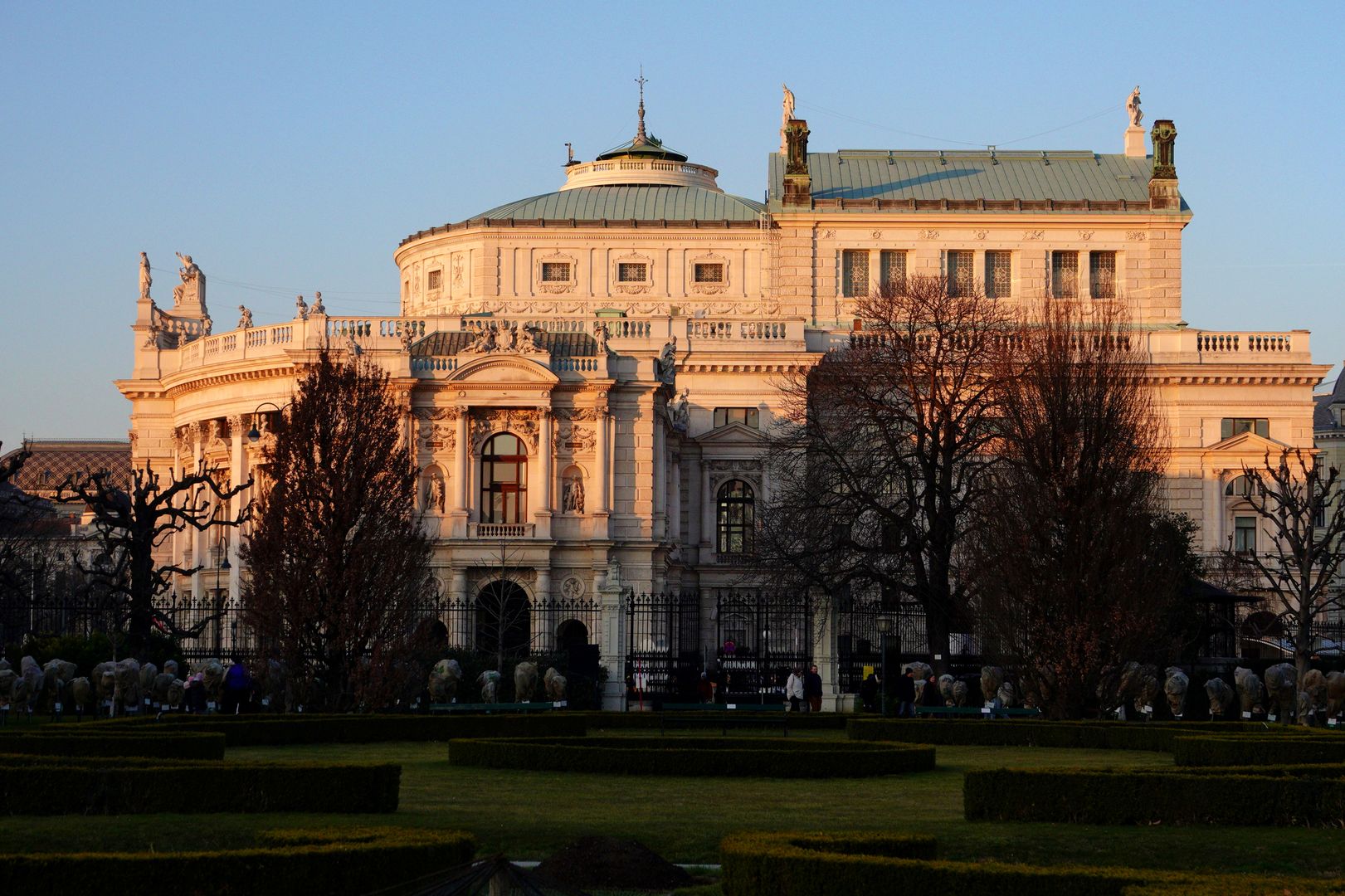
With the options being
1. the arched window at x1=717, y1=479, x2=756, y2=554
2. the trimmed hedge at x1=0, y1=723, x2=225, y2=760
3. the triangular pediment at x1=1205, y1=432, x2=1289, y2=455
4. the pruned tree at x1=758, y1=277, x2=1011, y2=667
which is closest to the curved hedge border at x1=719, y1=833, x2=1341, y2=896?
the trimmed hedge at x1=0, y1=723, x2=225, y2=760

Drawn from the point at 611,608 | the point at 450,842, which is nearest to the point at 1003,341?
the point at 611,608

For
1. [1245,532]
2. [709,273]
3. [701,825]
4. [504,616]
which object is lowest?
[701,825]

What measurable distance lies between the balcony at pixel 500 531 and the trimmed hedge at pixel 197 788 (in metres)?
51.0

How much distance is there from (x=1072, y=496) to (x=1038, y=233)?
52291 mm

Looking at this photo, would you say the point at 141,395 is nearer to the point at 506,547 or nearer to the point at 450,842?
the point at 506,547

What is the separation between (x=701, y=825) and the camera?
2375 centimetres

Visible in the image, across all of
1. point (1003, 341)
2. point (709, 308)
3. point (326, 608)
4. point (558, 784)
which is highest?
point (709, 308)

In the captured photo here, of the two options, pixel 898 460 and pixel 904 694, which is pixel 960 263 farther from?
pixel 904 694

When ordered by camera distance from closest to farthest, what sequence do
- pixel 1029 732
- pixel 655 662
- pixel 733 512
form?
A: pixel 1029 732 → pixel 655 662 → pixel 733 512

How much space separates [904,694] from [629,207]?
180 feet

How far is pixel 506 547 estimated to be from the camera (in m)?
75.2

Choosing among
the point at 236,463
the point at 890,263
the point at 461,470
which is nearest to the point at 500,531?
the point at 461,470

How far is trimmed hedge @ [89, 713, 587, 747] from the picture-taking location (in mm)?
37156

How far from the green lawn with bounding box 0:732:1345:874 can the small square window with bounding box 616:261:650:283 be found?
6815cm
